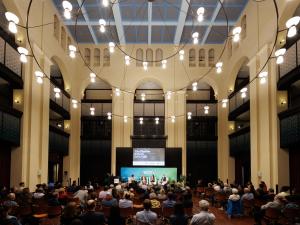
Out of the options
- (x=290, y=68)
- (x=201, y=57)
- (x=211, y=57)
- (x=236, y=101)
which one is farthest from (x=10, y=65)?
(x=211, y=57)

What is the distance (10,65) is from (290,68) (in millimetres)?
12085

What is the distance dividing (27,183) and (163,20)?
43.9 ft

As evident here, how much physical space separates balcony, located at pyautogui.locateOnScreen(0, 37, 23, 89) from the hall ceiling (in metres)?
4.06

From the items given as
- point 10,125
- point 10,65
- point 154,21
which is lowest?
point 10,125

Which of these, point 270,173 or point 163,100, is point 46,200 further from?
point 163,100

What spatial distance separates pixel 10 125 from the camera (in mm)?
18812

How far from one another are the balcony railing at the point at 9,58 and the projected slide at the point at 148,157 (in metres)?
13.6

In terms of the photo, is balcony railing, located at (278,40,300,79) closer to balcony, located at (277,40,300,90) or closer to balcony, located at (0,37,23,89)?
balcony, located at (277,40,300,90)

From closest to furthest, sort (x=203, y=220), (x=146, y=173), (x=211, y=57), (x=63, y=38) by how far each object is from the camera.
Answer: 1. (x=203, y=220)
2. (x=63, y=38)
3. (x=146, y=173)
4. (x=211, y=57)

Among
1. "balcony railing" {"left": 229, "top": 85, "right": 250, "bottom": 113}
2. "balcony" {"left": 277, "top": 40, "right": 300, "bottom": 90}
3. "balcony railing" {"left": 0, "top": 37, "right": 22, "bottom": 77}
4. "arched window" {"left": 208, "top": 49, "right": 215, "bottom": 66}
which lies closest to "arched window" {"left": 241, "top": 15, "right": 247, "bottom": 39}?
"balcony railing" {"left": 229, "top": 85, "right": 250, "bottom": 113}

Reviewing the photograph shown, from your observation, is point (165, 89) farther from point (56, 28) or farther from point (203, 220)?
point (203, 220)

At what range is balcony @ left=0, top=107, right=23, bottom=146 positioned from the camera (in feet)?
58.9

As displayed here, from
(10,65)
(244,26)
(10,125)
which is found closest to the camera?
(10,65)

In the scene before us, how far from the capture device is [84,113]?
34.3 m
